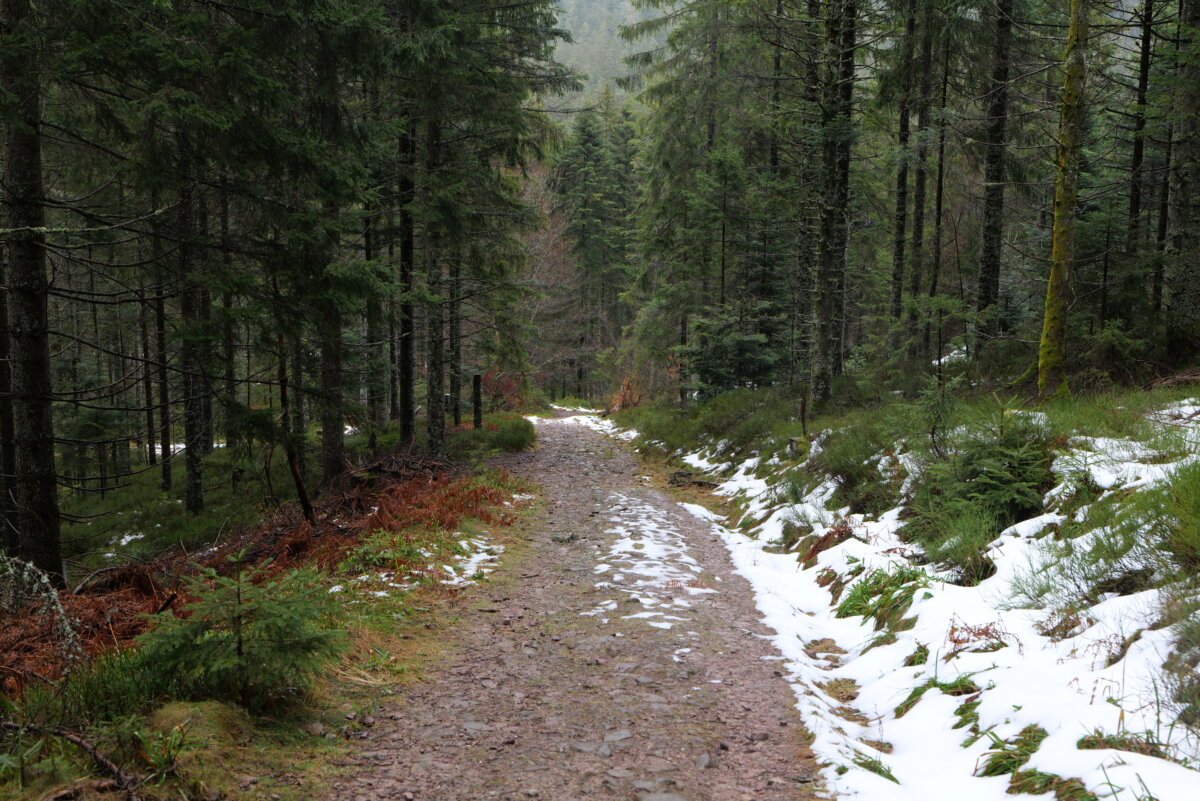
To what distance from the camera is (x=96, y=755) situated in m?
2.49

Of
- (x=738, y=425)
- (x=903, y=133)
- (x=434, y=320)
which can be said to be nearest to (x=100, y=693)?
(x=434, y=320)

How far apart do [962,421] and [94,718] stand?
311 inches

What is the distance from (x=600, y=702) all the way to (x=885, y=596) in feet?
9.41

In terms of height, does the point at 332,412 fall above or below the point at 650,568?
above

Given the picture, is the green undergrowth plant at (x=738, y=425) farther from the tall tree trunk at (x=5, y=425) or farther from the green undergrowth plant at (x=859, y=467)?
the tall tree trunk at (x=5, y=425)

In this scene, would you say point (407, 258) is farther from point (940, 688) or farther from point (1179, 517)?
point (1179, 517)

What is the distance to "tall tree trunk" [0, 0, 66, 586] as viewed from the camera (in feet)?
19.7

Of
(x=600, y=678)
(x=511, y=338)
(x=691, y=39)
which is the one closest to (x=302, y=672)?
(x=600, y=678)

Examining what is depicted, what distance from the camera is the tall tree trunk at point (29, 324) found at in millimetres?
6000

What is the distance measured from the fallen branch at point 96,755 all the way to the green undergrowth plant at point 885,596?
16.0ft

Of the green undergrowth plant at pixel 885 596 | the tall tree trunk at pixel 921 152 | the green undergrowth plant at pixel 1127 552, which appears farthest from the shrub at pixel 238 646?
Result: the tall tree trunk at pixel 921 152

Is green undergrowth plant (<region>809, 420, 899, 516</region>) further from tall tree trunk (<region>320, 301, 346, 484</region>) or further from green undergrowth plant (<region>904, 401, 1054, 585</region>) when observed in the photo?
tall tree trunk (<region>320, 301, 346, 484</region>)

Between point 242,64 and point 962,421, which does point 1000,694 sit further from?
point 242,64

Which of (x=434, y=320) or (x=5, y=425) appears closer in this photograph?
(x=5, y=425)
